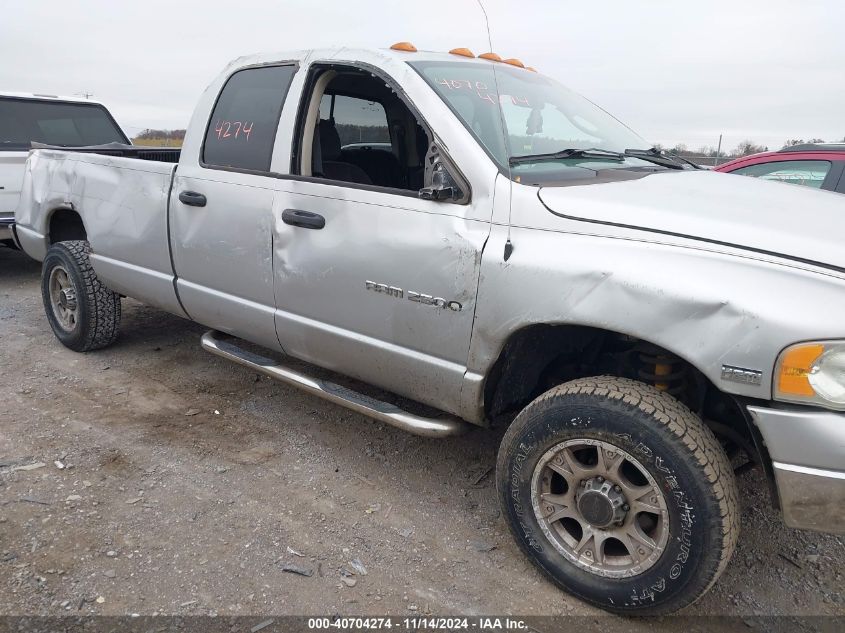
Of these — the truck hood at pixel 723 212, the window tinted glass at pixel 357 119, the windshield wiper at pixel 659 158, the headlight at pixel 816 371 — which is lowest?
the headlight at pixel 816 371

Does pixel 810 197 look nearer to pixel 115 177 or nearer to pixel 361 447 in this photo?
pixel 361 447

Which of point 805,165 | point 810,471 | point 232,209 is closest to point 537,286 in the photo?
point 810,471

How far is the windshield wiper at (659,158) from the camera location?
3.28m

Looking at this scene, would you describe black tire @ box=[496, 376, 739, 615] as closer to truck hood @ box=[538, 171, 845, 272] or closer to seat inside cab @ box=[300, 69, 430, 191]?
truck hood @ box=[538, 171, 845, 272]

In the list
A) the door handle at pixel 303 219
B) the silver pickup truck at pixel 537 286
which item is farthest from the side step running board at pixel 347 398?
the door handle at pixel 303 219

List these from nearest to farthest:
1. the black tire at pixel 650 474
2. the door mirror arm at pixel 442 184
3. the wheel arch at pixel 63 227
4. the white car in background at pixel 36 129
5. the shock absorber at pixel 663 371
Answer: the black tire at pixel 650 474
the shock absorber at pixel 663 371
the door mirror arm at pixel 442 184
the wheel arch at pixel 63 227
the white car in background at pixel 36 129

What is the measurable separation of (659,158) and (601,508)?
182 cm

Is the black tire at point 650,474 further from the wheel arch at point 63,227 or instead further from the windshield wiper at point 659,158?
the wheel arch at point 63,227

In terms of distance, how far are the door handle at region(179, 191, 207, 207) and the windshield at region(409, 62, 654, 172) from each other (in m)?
1.38

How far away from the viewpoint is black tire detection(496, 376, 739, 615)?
217 centimetres

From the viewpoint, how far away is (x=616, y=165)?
3084 millimetres

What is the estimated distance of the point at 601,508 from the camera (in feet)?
7.79

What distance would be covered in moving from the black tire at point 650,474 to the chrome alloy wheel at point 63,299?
3595 mm

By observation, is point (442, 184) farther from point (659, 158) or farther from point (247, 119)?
point (247, 119)
